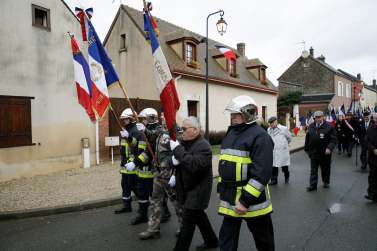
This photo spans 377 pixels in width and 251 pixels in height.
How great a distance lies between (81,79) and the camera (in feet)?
15.3

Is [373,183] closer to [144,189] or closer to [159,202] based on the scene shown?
[159,202]

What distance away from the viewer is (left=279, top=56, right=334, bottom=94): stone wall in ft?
118

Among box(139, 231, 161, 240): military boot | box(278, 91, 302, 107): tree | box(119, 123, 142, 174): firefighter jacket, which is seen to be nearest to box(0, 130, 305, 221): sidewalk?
box(119, 123, 142, 174): firefighter jacket

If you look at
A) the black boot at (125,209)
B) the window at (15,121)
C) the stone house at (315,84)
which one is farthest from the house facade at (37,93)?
the stone house at (315,84)

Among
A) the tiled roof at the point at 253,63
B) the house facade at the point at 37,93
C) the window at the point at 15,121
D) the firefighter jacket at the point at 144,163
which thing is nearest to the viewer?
the firefighter jacket at the point at 144,163

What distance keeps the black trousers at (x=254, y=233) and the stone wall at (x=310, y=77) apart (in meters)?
Result: 37.8

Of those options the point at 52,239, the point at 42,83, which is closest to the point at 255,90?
the point at 42,83

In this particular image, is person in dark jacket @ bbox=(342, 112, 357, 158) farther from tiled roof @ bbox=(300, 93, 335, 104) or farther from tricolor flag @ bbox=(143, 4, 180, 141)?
tiled roof @ bbox=(300, 93, 335, 104)

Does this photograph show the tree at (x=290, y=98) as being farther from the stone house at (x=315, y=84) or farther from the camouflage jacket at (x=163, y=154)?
the camouflage jacket at (x=163, y=154)

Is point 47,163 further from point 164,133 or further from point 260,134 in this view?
point 260,134

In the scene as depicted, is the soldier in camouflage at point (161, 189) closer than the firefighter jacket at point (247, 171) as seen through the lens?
No

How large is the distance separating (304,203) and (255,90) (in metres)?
16.1

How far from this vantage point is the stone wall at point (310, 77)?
1420 inches

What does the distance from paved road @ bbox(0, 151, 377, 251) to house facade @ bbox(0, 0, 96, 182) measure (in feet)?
11.9
